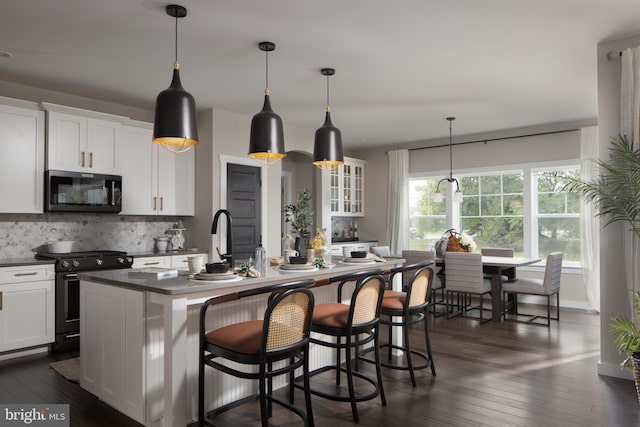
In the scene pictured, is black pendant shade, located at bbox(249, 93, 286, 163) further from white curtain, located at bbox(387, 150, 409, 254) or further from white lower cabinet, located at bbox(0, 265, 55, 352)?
Result: white curtain, located at bbox(387, 150, 409, 254)

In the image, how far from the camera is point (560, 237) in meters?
6.68

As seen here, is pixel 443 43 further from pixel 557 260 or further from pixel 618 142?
pixel 557 260

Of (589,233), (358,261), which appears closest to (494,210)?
(589,233)

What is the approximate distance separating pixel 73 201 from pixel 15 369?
173 centimetres

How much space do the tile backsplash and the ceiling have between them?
1.43m

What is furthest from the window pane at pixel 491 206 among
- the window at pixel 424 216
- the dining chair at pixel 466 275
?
the dining chair at pixel 466 275

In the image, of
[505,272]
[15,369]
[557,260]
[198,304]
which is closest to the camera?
[198,304]

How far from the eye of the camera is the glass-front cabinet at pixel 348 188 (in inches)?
317

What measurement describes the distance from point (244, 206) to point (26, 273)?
103 inches

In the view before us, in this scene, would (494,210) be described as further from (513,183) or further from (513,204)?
(513,183)

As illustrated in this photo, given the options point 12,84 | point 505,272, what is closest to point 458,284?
point 505,272

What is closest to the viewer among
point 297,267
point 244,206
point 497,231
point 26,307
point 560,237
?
point 297,267

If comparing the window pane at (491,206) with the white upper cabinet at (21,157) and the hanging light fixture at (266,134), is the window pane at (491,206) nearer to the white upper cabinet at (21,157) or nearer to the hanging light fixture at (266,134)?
the hanging light fixture at (266,134)

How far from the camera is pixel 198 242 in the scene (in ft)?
19.1
